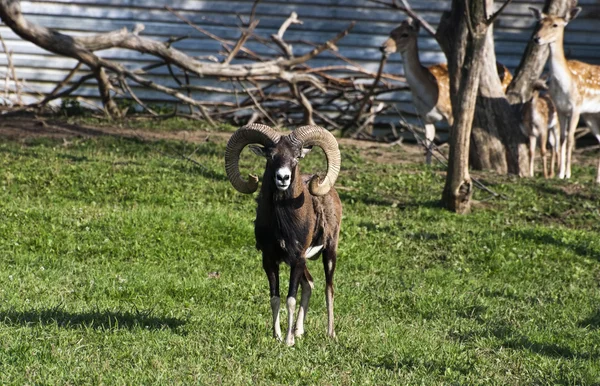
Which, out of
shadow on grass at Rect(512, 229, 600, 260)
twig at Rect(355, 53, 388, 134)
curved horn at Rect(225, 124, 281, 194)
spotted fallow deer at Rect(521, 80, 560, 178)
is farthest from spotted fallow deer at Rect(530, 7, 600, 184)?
curved horn at Rect(225, 124, 281, 194)

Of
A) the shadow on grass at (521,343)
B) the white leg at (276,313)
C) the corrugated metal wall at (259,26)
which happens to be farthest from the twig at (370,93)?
the white leg at (276,313)

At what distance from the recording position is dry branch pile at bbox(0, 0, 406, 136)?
56.4ft

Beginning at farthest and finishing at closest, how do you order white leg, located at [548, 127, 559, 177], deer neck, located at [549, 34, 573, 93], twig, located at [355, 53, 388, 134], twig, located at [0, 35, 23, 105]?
1. twig, located at [0, 35, 23, 105]
2. twig, located at [355, 53, 388, 134]
3. white leg, located at [548, 127, 559, 177]
4. deer neck, located at [549, 34, 573, 93]

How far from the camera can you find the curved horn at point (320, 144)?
764cm

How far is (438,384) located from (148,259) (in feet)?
16.3

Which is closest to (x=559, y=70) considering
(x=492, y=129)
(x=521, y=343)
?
(x=492, y=129)

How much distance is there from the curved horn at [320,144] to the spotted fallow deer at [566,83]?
10064mm

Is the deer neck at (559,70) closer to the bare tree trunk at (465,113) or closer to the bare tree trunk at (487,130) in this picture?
the bare tree trunk at (487,130)

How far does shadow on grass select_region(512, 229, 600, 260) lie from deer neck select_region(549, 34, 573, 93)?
5.46 metres

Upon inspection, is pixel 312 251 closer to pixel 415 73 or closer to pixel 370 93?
pixel 415 73

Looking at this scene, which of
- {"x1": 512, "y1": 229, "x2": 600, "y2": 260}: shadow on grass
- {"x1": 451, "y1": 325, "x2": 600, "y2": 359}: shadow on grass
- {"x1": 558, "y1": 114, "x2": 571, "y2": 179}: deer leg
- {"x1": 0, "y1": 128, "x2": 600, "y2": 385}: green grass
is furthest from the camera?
{"x1": 558, "y1": 114, "x2": 571, "y2": 179}: deer leg

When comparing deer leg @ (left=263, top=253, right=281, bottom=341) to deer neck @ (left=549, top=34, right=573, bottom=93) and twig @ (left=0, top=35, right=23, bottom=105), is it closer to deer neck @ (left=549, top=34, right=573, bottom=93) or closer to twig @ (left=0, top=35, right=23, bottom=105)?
deer neck @ (left=549, top=34, right=573, bottom=93)

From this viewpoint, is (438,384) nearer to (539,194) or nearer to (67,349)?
(67,349)

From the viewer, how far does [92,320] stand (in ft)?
25.3
